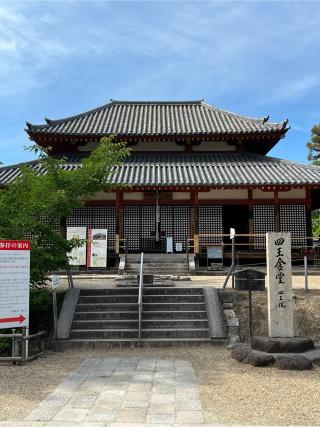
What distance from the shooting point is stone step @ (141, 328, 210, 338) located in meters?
9.17

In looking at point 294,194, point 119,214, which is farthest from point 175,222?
point 294,194

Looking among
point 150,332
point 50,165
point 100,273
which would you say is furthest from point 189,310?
point 100,273

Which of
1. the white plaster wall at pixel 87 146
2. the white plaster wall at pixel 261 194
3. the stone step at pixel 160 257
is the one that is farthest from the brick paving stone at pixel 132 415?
the white plaster wall at pixel 87 146

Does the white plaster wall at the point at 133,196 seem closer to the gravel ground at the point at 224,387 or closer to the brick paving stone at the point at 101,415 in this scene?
the gravel ground at the point at 224,387

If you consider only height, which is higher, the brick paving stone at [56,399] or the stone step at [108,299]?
the stone step at [108,299]

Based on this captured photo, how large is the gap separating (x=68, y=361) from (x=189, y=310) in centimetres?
331

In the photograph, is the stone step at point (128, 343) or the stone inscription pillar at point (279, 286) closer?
the stone inscription pillar at point (279, 286)

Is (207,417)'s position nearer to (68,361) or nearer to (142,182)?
(68,361)

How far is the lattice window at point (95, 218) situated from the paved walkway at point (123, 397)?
43.7ft

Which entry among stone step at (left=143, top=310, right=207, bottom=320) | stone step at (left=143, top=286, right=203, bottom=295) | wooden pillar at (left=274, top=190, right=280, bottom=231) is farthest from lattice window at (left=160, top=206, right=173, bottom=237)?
stone step at (left=143, top=310, right=207, bottom=320)

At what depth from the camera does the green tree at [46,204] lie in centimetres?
932

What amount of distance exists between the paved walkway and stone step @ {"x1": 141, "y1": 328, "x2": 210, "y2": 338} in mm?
1856

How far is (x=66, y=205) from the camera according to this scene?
10.1m

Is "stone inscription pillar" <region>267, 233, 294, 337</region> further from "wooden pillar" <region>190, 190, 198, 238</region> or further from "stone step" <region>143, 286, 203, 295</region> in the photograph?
"wooden pillar" <region>190, 190, 198, 238</region>
